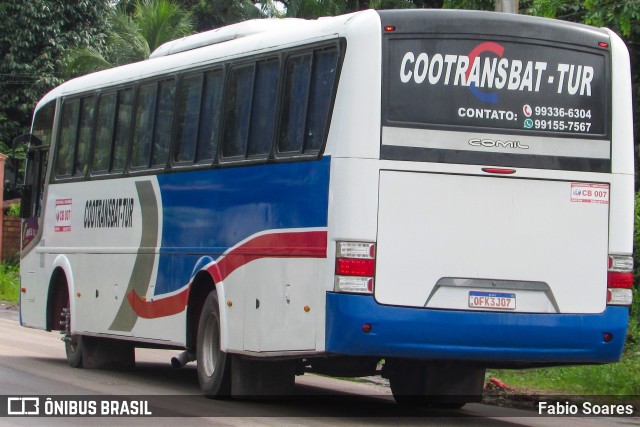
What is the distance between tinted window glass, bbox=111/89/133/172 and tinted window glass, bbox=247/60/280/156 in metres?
3.46

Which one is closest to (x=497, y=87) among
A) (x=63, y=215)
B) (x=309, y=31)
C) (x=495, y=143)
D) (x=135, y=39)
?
→ (x=495, y=143)

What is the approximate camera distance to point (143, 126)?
15406mm

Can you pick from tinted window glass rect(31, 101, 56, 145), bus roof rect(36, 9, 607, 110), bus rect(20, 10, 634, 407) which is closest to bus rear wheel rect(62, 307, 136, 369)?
tinted window glass rect(31, 101, 56, 145)

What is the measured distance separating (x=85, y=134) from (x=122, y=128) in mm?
1351

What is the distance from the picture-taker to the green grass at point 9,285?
108 feet

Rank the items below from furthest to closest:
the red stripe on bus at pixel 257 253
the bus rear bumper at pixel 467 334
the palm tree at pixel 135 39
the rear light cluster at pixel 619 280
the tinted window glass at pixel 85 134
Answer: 1. the palm tree at pixel 135 39
2. the tinted window glass at pixel 85 134
3. the rear light cluster at pixel 619 280
4. the red stripe on bus at pixel 257 253
5. the bus rear bumper at pixel 467 334

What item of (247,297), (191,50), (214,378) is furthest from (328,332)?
(191,50)

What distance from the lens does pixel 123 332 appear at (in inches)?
619

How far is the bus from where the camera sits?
11.0m

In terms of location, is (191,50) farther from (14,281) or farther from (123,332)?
(14,281)

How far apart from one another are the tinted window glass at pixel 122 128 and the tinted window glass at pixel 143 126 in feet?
0.81

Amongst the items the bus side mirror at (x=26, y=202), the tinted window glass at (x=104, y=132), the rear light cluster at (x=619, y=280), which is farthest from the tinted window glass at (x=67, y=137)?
the rear light cluster at (x=619, y=280)

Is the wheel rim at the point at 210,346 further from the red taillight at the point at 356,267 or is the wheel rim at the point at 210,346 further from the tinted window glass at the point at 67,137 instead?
the tinted window glass at the point at 67,137

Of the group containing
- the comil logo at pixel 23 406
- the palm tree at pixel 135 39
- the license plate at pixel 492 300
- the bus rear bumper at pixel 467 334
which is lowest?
the comil logo at pixel 23 406
